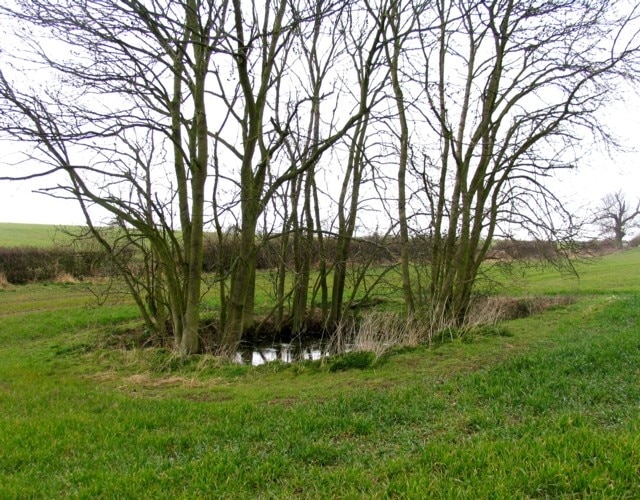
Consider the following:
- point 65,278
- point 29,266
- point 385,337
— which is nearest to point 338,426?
point 385,337

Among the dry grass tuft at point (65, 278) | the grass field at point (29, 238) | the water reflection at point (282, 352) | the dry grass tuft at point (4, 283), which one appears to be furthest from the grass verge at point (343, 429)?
the dry grass tuft at point (65, 278)

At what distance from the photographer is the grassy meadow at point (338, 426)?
319cm

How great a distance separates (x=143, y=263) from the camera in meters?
11.8

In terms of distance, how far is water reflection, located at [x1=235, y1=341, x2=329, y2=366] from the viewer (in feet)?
37.0

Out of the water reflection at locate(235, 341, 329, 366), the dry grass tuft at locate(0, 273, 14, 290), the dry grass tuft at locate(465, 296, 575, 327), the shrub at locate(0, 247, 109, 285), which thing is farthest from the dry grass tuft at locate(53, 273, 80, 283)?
the dry grass tuft at locate(465, 296, 575, 327)

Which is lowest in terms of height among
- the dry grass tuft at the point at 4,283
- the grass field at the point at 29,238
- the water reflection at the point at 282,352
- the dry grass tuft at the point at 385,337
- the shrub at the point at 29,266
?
the water reflection at the point at 282,352

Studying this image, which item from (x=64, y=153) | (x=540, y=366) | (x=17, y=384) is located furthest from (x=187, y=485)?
(x=64, y=153)

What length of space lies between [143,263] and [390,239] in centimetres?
666

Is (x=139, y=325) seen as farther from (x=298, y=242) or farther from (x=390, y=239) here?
(x=390, y=239)

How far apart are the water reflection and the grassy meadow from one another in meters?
2.65

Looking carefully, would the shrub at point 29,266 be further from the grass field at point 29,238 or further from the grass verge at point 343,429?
the grass verge at point 343,429

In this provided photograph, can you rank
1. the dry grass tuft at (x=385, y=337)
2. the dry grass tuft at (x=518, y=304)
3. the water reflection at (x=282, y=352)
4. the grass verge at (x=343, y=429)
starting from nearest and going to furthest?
the grass verge at (x=343, y=429)
the dry grass tuft at (x=385, y=337)
the water reflection at (x=282, y=352)
the dry grass tuft at (x=518, y=304)

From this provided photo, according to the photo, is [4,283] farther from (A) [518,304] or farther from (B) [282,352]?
(A) [518,304]

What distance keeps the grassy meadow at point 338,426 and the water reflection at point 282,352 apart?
265 centimetres
